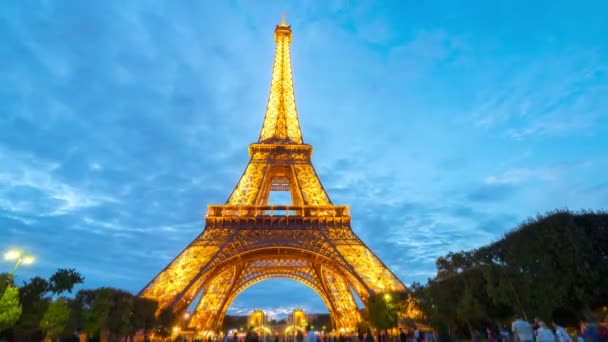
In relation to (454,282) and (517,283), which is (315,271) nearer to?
(454,282)

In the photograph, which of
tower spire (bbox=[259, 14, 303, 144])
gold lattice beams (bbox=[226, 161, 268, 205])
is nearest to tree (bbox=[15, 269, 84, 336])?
gold lattice beams (bbox=[226, 161, 268, 205])

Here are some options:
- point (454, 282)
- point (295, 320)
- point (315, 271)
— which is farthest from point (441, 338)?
point (295, 320)

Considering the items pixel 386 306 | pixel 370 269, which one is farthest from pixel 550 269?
pixel 370 269

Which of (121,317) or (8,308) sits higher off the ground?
(8,308)

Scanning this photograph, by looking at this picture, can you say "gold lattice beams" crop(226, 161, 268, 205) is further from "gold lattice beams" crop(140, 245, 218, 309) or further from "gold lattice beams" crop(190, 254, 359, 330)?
"gold lattice beams" crop(190, 254, 359, 330)

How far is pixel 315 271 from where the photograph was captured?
1884 inches

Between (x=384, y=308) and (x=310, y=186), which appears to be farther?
(x=310, y=186)

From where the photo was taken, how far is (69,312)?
25.9 metres

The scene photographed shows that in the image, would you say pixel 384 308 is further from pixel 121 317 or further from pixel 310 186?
pixel 121 317

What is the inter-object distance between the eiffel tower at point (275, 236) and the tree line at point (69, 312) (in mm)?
1646

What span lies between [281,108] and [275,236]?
14990mm

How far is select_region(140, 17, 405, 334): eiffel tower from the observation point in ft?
105

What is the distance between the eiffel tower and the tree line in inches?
64.8

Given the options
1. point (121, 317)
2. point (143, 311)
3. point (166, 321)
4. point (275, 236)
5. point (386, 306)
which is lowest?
point (166, 321)
